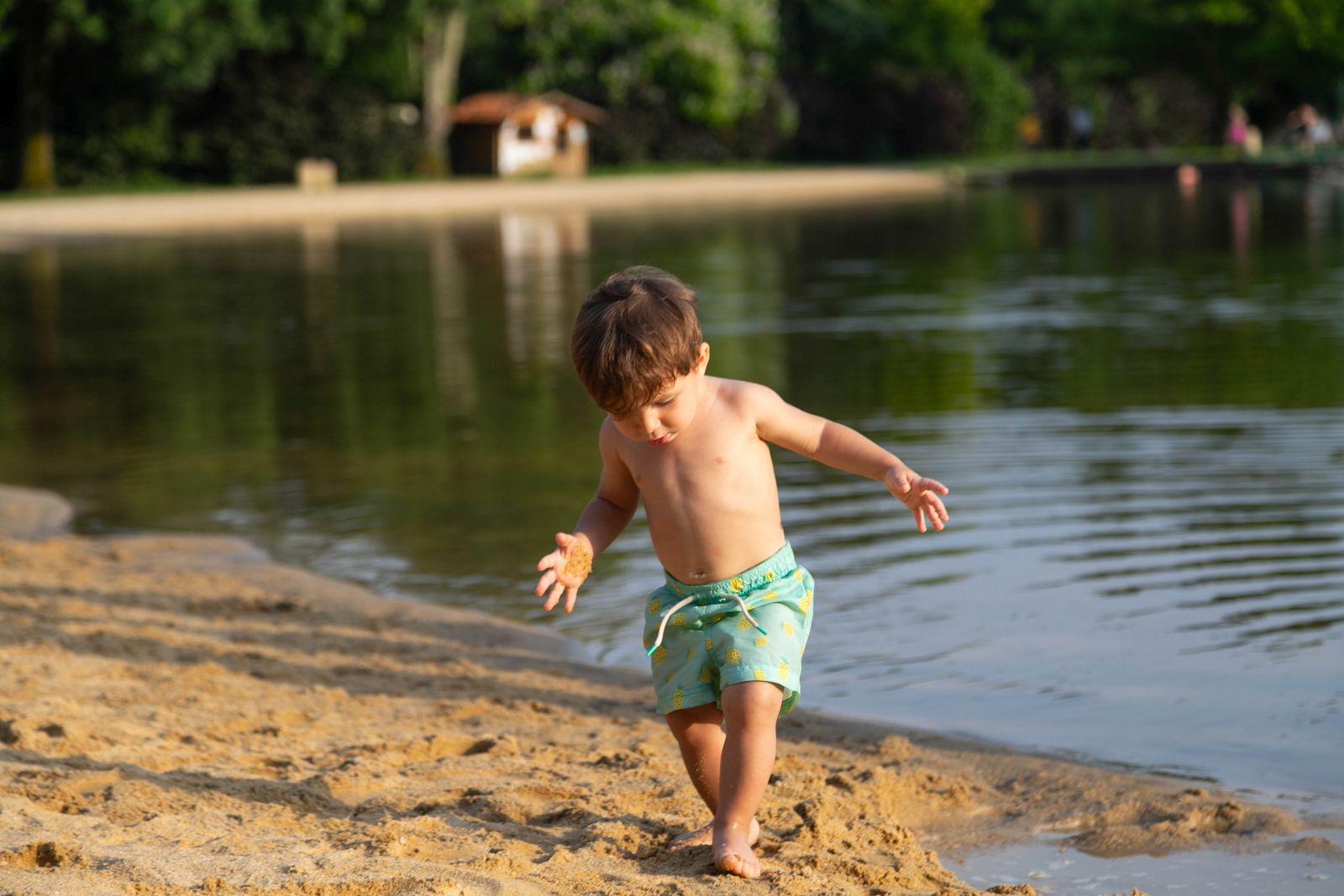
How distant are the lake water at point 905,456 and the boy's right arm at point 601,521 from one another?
4.65 ft

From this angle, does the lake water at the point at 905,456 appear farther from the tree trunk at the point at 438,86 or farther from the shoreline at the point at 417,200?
the tree trunk at the point at 438,86

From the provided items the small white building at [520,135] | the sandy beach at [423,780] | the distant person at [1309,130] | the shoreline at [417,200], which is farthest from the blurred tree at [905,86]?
the sandy beach at [423,780]

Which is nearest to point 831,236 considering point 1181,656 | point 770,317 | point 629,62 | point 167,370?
point 770,317

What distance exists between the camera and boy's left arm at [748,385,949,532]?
3.55 meters

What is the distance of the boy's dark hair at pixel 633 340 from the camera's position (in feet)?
11.1

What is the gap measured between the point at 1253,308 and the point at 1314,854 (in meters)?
11.9

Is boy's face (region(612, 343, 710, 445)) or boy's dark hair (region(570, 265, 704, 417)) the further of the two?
boy's face (region(612, 343, 710, 445))

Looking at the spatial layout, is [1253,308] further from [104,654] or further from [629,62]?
[629,62]

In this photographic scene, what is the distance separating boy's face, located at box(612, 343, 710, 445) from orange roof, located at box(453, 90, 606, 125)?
4684 cm

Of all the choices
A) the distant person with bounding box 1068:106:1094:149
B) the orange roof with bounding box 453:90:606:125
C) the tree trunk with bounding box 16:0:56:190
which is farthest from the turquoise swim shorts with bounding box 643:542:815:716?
the distant person with bounding box 1068:106:1094:149

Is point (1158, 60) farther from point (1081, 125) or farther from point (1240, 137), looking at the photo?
point (1240, 137)

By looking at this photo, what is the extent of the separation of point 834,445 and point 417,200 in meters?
36.3

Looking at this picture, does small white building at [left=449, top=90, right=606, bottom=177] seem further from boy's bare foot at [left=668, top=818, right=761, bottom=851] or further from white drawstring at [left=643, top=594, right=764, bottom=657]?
boy's bare foot at [left=668, top=818, right=761, bottom=851]

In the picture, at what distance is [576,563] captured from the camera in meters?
3.61
